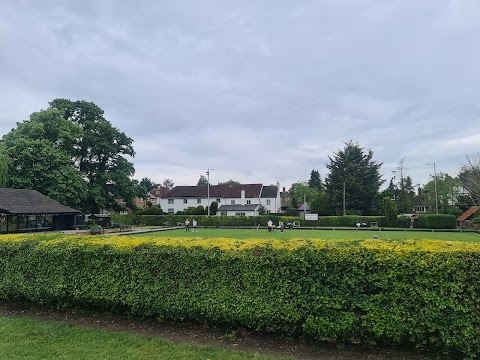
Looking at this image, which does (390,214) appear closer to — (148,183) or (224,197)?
(224,197)

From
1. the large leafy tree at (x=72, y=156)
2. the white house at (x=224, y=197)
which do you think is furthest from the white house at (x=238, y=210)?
the large leafy tree at (x=72, y=156)

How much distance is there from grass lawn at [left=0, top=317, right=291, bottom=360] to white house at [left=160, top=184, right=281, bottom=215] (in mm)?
66407

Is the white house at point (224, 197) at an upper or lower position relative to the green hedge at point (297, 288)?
upper

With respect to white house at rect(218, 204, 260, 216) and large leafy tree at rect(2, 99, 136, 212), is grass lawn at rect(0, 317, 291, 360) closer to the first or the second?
large leafy tree at rect(2, 99, 136, 212)

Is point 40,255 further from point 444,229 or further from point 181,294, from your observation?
point 444,229

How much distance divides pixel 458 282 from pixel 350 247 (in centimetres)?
140

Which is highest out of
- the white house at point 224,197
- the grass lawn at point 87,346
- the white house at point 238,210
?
the white house at point 224,197

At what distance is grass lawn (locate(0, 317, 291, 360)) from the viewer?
4.41 meters

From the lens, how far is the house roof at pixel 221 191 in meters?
73.6

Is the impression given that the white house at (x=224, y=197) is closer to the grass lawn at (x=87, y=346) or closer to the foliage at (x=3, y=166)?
the foliage at (x=3, y=166)

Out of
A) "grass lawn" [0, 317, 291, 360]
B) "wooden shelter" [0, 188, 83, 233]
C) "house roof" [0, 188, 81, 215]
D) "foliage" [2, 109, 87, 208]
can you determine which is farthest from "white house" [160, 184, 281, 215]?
"grass lawn" [0, 317, 291, 360]

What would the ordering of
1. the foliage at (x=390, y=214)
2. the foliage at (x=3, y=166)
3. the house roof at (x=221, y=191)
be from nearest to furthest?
the foliage at (x=3, y=166)
the foliage at (x=390, y=214)
the house roof at (x=221, y=191)

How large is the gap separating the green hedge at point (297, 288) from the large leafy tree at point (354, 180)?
55.0 meters

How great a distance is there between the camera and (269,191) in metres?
74.7
